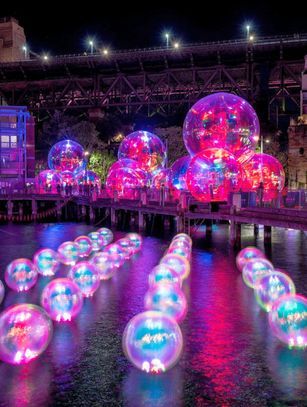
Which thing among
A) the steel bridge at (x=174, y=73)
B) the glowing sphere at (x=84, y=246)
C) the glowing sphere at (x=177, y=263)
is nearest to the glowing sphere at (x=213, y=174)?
the glowing sphere at (x=84, y=246)

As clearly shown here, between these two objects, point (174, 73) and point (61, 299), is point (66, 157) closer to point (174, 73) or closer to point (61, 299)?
point (174, 73)

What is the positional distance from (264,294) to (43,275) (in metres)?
8.56

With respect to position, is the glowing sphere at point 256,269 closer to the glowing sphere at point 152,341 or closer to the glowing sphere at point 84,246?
the glowing sphere at point 152,341

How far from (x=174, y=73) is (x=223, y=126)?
119 feet

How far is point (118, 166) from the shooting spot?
1499 inches

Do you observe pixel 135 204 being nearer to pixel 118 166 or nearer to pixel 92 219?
pixel 118 166

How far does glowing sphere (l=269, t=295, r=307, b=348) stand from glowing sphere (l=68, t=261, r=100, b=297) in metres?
6.40

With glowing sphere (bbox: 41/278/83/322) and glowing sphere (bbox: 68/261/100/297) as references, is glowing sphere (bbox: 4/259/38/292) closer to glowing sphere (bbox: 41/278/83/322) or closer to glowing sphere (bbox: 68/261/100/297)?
glowing sphere (bbox: 68/261/100/297)

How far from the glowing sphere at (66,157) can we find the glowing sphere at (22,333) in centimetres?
3673

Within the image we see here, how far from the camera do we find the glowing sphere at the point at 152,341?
388 inches

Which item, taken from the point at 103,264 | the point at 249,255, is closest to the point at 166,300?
the point at 103,264

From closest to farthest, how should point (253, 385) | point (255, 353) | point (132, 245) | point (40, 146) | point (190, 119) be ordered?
point (253, 385)
point (255, 353)
point (132, 245)
point (190, 119)
point (40, 146)

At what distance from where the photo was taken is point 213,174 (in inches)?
1046

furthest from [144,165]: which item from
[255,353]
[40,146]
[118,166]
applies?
[40,146]
